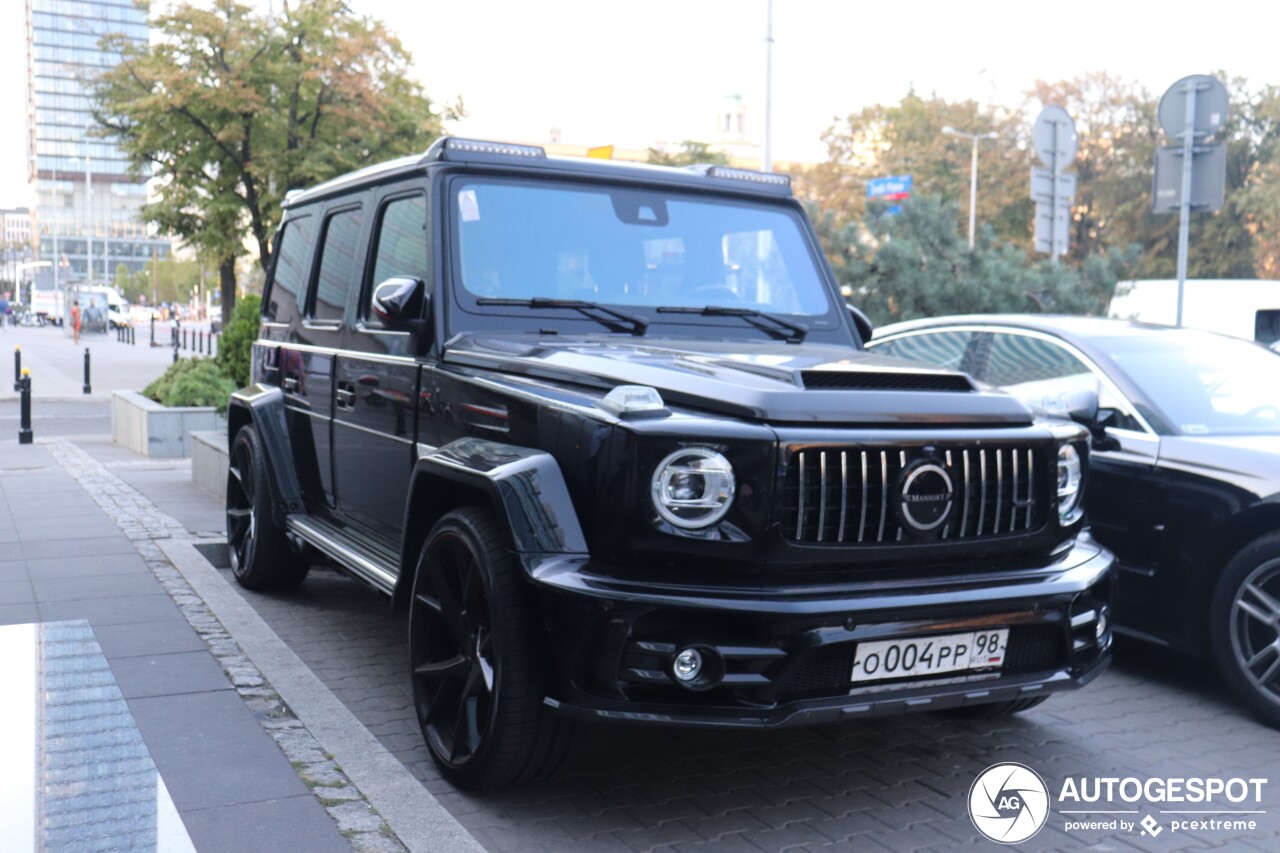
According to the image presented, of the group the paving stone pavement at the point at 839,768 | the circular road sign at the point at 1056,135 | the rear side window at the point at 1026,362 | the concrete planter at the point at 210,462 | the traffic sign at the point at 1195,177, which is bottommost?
the paving stone pavement at the point at 839,768

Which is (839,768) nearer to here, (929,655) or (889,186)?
(929,655)

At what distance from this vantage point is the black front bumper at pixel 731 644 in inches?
132

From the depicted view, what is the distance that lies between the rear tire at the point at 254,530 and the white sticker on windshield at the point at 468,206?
2193 millimetres

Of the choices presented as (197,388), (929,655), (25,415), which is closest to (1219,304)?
(197,388)

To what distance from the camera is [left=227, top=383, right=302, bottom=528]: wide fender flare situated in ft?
20.2

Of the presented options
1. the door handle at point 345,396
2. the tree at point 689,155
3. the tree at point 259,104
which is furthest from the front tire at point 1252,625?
the tree at point 689,155

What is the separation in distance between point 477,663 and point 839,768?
4.46 feet

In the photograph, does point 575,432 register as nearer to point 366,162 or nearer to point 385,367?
point 385,367

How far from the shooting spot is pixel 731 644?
11.1ft

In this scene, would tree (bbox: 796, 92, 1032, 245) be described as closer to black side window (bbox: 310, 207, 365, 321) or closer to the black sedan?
the black sedan

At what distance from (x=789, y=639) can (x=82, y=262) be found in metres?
180

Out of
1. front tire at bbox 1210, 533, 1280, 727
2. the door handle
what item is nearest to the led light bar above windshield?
the door handle

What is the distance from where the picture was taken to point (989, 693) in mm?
3646

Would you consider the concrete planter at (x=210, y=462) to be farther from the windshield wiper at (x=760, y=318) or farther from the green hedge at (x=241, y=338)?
the windshield wiper at (x=760, y=318)
